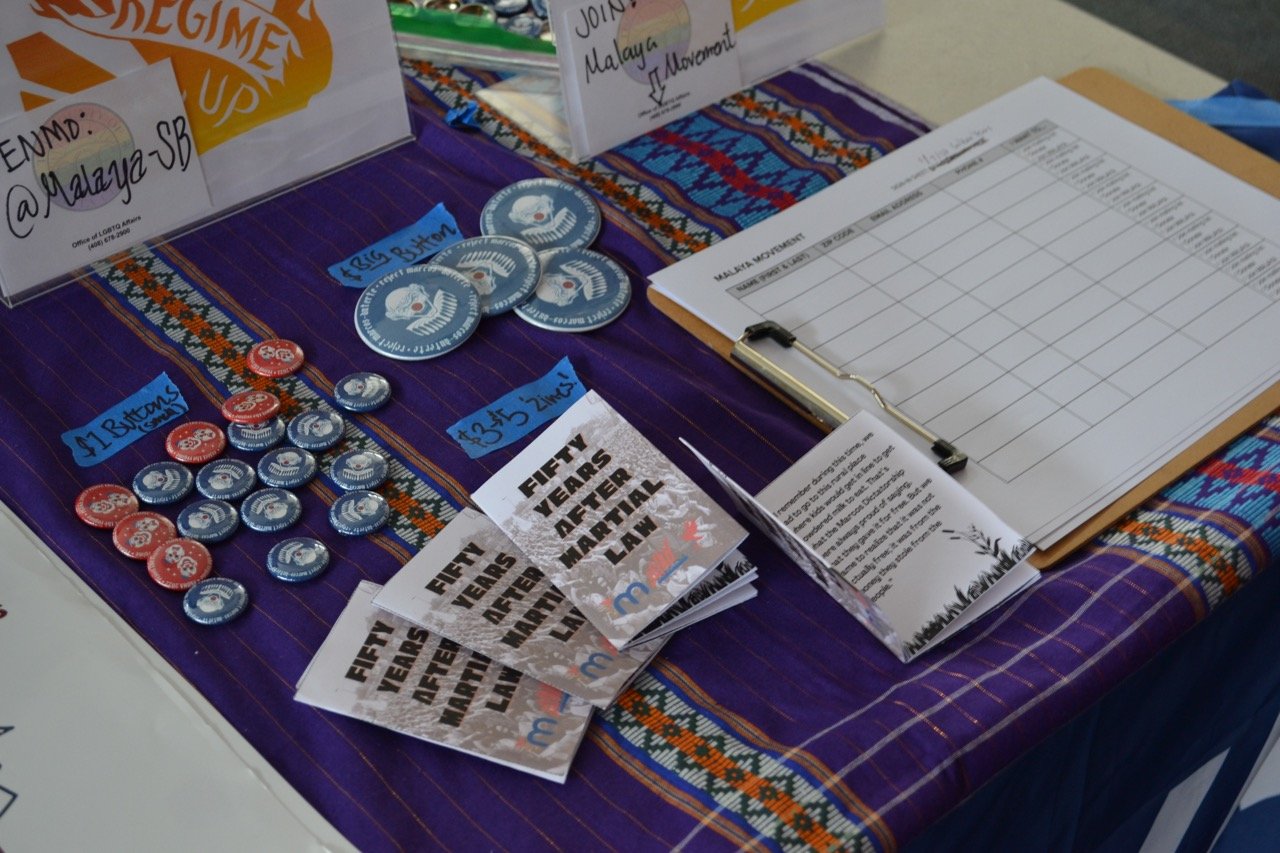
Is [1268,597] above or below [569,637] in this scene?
below

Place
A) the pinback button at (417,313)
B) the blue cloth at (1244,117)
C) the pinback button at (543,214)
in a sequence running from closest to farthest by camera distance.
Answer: the pinback button at (417,313) < the pinback button at (543,214) < the blue cloth at (1244,117)

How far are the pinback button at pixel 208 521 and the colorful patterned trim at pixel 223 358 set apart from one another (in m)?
0.07

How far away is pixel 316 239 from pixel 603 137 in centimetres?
31

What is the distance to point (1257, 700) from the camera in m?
1.19

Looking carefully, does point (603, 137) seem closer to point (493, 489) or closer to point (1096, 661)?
point (493, 489)

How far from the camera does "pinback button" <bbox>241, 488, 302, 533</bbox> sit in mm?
998

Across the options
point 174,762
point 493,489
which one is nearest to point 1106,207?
point 493,489

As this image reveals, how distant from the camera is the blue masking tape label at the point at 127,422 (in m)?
1.06

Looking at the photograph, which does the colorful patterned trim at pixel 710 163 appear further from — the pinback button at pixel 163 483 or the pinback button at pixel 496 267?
the pinback button at pixel 163 483

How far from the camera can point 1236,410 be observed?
107 centimetres

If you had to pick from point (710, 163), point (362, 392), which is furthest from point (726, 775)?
point (710, 163)

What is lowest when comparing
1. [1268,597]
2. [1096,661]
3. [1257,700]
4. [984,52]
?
[1257,700]

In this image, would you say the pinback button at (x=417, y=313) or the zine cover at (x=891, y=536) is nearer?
the zine cover at (x=891, y=536)

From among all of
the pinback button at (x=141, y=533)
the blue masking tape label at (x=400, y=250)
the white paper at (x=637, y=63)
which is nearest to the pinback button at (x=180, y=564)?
the pinback button at (x=141, y=533)
